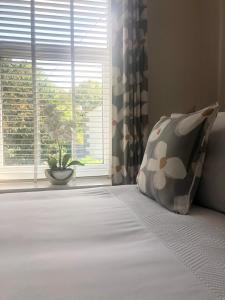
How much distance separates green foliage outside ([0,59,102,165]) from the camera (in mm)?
2080

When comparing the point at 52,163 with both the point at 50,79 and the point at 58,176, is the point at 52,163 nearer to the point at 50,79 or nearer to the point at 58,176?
the point at 58,176

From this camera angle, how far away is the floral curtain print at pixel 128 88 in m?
2.03

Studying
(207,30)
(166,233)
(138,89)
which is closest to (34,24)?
(138,89)

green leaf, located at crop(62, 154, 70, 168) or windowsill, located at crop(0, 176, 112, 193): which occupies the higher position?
green leaf, located at crop(62, 154, 70, 168)

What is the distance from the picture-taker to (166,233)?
0.81m

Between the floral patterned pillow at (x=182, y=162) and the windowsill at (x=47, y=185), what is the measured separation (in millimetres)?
999

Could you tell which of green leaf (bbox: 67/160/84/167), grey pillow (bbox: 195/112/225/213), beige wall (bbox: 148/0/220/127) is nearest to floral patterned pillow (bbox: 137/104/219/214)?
grey pillow (bbox: 195/112/225/213)

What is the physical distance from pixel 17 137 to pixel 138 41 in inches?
44.6

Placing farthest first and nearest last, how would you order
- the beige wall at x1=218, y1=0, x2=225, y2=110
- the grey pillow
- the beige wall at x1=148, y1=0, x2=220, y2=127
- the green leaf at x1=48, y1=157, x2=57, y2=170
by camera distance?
the beige wall at x1=148, y1=0, x2=220, y2=127 < the green leaf at x1=48, y1=157, x2=57, y2=170 < the beige wall at x1=218, y1=0, x2=225, y2=110 < the grey pillow

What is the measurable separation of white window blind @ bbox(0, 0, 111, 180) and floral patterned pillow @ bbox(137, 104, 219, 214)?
1.15 m

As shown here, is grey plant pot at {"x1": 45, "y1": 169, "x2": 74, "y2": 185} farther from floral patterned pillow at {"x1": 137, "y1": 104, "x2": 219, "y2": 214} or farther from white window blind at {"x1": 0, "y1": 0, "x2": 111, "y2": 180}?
floral patterned pillow at {"x1": 137, "y1": 104, "x2": 219, "y2": 214}

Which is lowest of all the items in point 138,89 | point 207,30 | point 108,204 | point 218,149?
point 108,204

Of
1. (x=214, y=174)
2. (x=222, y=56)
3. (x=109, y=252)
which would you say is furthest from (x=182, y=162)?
(x=222, y=56)

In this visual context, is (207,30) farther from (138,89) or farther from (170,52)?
(138,89)
